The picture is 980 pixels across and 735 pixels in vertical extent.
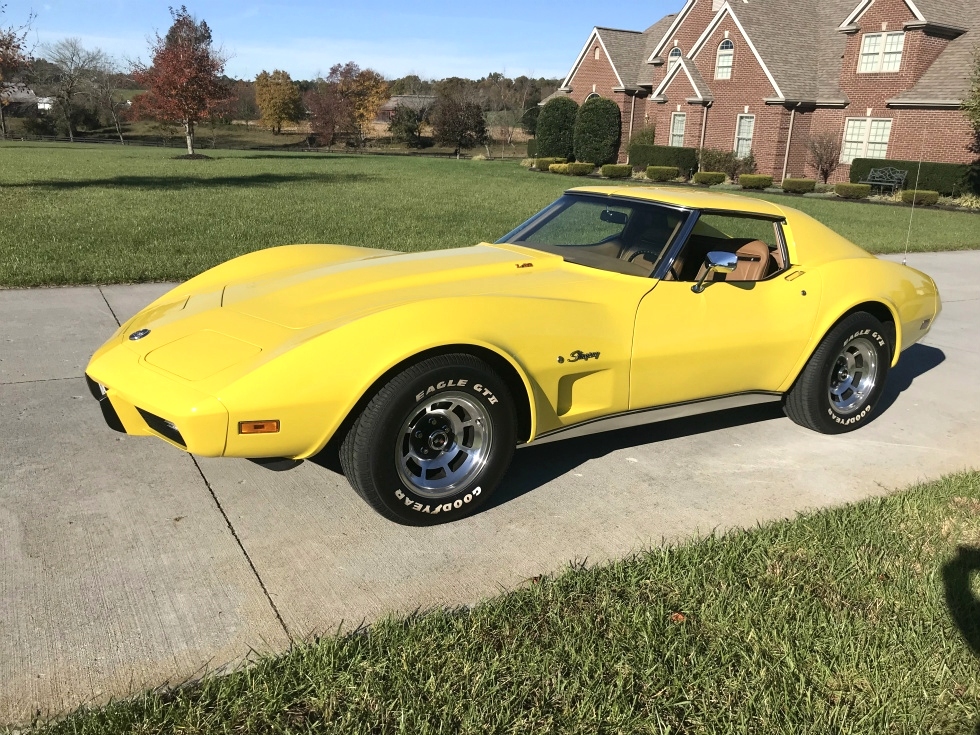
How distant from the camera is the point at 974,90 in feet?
76.8

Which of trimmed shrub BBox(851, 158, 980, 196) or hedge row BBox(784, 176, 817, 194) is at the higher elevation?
trimmed shrub BBox(851, 158, 980, 196)

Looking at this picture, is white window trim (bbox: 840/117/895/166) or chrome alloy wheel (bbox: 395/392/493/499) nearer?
chrome alloy wheel (bbox: 395/392/493/499)

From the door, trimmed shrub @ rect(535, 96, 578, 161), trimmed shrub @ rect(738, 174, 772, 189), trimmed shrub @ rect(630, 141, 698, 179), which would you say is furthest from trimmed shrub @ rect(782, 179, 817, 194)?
the door

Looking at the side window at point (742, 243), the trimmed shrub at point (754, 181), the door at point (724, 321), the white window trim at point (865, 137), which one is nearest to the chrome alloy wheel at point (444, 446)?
the door at point (724, 321)

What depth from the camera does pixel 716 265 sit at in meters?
3.97

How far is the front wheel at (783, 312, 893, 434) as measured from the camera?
15.3 ft

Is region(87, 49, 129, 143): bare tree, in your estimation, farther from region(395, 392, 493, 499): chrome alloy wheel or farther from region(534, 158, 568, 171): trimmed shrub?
region(395, 392, 493, 499): chrome alloy wheel

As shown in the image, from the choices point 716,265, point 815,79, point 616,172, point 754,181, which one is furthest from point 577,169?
point 716,265

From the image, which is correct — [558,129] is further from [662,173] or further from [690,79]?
[662,173]

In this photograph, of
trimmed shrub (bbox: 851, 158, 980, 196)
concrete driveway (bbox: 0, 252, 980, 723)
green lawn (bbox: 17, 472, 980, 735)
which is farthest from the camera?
trimmed shrub (bbox: 851, 158, 980, 196)

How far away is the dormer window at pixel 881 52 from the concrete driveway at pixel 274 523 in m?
27.0

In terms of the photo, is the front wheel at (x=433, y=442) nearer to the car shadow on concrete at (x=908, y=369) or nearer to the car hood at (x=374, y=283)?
the car hood at (x=374, y=283)

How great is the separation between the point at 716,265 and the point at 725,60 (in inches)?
1250

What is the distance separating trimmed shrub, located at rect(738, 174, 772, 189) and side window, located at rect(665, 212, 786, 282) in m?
24.0
